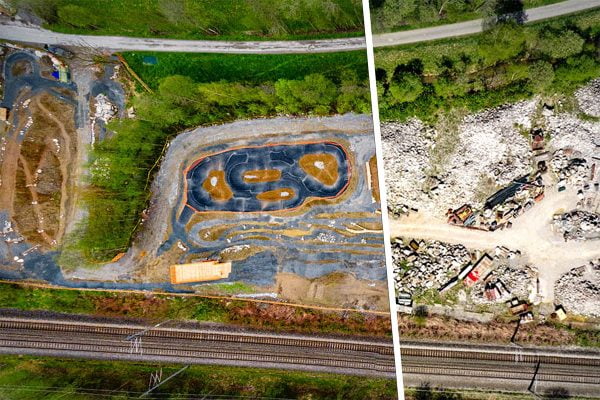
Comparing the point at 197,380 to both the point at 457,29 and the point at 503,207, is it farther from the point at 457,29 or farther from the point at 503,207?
the point at 457,29

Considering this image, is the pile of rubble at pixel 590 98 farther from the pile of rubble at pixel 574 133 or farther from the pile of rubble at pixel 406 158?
the pile of rubble at pixel 406 158

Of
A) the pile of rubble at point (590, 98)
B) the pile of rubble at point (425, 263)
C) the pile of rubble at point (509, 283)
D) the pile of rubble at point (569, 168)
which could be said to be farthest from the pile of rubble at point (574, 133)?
the pile of rubble at point (425, 263)

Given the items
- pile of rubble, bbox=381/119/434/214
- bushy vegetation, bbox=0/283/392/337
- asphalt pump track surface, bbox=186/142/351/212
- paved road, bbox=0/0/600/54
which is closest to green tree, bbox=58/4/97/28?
paved road, bbox=0/0/600/54

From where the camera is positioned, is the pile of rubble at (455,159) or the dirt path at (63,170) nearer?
the pile of rubble at (455,159)

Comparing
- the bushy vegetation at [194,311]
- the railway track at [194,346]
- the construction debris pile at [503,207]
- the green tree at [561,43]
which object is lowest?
the railway track at [194,346]

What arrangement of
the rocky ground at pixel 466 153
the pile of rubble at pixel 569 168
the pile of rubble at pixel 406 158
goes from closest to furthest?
the pile of rubble at pixel 569 168
the rocky ground at pixel 466 153
the pile of rubble at pixel 406 158

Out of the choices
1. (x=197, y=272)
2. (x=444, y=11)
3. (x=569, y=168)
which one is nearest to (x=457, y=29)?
(x=444, y=11)

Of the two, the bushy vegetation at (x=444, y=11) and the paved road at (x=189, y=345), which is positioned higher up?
the bushy vegetation at (x=444, y=11)
